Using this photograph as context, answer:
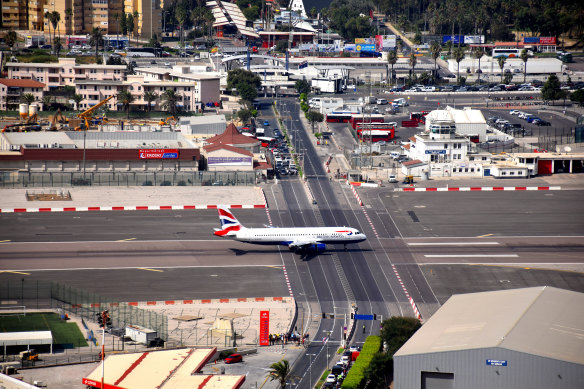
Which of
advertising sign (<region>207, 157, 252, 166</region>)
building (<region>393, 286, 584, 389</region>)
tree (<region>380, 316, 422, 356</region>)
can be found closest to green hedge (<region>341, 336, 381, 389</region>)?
tree (<region>380, 316, 422, 356</region>)

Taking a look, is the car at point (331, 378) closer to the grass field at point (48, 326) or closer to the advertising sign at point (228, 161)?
the grass field at point (48, 326)

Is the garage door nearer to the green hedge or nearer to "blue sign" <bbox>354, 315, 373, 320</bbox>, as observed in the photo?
the green hedge

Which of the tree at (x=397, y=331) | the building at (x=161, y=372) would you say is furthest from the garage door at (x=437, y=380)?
the building at (x=161, y=372)

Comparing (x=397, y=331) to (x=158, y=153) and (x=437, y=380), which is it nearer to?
(x=437, y=380)

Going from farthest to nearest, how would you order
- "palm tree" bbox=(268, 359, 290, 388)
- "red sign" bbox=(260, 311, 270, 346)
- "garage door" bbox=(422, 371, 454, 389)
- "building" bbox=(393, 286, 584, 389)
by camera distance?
1. "red sign" bbox=(260, 311, 270, 346)
2. "palm tree" bbox=(268, 359, 290, 388)
3. "garage door" bbox=(422, 371, 454, 389)
4. "building" bbox=(393, 286, 584, 389)

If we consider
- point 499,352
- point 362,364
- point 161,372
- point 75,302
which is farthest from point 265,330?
point 499,352

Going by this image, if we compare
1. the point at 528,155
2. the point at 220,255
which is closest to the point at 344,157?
the point at 528,155
